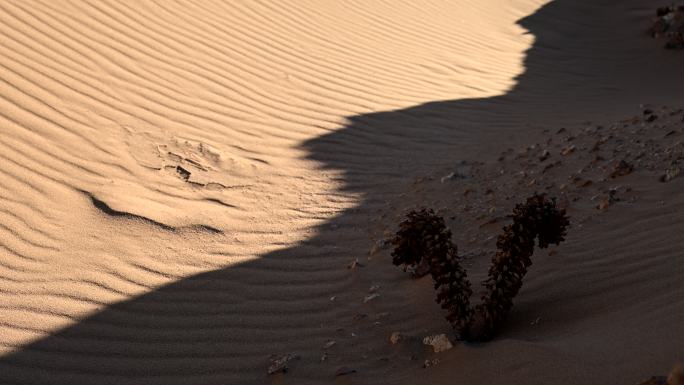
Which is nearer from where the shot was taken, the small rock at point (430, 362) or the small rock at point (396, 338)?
the small rock at point (430, 362)

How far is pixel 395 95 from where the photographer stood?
22.9ft

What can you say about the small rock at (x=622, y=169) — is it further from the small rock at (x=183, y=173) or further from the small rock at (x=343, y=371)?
the small rock at (x=183, y=173)

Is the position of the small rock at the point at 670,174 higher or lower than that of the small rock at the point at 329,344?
higher

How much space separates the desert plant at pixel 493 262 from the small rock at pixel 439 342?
78 mm

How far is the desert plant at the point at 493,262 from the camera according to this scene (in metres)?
2.83

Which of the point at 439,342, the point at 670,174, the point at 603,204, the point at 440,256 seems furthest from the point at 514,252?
the point at 670,174

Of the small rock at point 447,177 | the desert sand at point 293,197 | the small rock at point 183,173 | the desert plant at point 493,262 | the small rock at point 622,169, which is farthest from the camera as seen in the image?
the small rock at point 447,177

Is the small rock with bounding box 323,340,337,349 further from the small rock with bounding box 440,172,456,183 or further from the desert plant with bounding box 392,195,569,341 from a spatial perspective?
the small rock with bounding box 440,172,456,183

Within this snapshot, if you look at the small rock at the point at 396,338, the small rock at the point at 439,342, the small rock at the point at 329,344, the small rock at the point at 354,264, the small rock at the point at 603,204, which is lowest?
the small rock at the point at 439,342

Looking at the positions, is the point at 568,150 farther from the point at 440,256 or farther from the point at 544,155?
the point at 440,256

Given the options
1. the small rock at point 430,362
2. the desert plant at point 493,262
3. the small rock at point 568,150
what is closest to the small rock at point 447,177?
the small rock at point 568,150

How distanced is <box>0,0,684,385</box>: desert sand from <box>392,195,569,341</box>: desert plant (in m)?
0.12

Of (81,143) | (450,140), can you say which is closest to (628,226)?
(450,140)

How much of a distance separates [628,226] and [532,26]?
7418 mm
